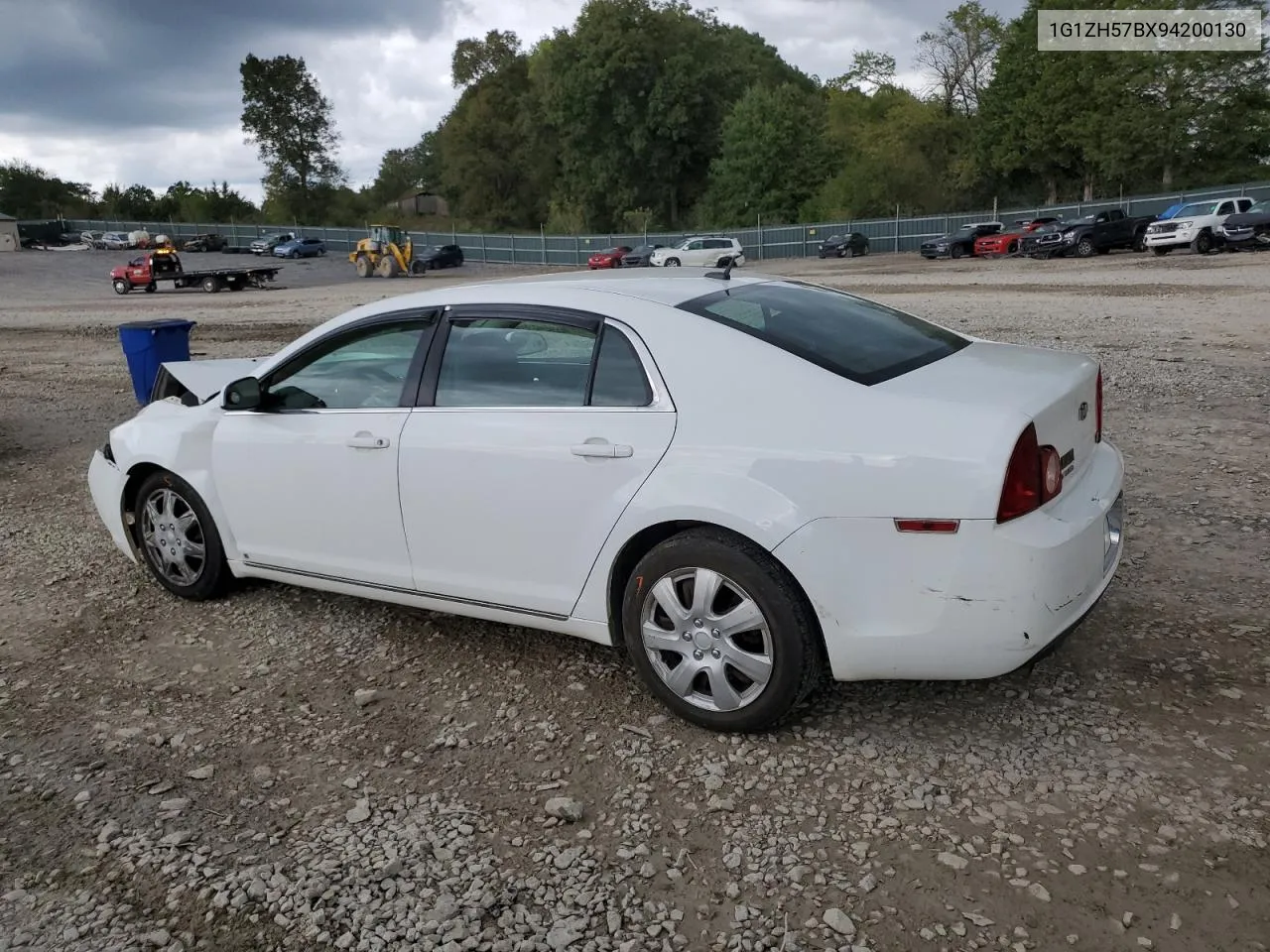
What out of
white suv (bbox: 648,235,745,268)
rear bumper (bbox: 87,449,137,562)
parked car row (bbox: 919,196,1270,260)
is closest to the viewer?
rear bumper (bbox: 87,449,137,562)

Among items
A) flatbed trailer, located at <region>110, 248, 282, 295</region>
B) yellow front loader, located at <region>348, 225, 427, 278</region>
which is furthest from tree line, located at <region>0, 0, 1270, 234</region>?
flatbed trailer, located at <region>110, 248, 282, 295</region>

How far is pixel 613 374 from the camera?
3.64m

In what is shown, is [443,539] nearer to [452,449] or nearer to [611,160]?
[452,449]

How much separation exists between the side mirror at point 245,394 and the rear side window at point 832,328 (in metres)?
2.00

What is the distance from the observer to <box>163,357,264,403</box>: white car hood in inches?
214

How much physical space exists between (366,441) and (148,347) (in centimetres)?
727

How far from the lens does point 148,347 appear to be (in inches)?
401

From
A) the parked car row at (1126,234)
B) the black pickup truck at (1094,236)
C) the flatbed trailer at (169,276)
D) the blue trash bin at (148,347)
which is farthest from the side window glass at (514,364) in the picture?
the flatbed trailer at (169,276)

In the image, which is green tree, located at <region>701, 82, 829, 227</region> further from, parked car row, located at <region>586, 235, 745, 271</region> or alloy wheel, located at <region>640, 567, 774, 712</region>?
alloy wheel, located at <region>640, 567, 774, 712</region>

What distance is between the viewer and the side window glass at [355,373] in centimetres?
420

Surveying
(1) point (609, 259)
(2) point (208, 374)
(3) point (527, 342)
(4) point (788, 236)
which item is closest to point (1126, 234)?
(1) point (609, 259)

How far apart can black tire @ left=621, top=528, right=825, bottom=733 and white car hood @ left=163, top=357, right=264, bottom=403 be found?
9.55ft

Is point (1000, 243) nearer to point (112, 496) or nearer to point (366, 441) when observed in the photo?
point (112, 496)

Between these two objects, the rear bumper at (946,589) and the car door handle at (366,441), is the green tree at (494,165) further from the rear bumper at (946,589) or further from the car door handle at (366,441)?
the rear bumper at (946,589)
